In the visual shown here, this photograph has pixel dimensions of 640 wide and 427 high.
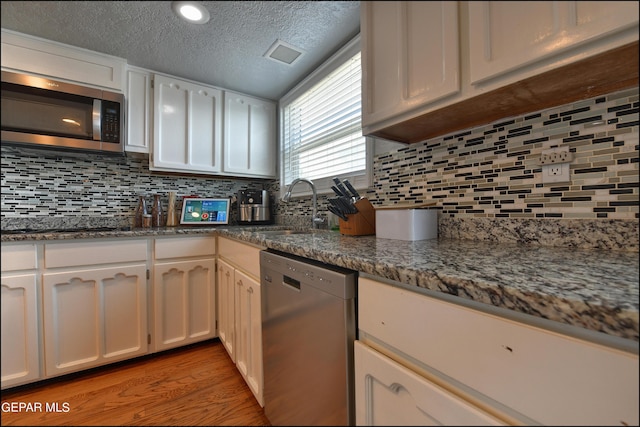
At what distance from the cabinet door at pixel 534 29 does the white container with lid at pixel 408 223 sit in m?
0.43

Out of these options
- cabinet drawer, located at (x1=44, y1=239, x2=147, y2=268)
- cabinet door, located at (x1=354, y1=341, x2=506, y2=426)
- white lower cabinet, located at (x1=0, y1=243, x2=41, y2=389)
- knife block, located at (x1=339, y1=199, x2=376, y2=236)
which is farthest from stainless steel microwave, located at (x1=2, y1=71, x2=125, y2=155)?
knife block, located at (x1=339, y1=199, x2=376, y2=236)

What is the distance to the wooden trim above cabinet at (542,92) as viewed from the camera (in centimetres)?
54

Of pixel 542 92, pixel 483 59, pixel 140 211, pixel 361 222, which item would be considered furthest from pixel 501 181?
pixel 140 211

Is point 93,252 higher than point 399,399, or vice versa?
point 93,252

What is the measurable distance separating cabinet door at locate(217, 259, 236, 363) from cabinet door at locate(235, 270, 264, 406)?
0.08m

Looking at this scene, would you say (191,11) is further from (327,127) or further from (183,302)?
(183,302)

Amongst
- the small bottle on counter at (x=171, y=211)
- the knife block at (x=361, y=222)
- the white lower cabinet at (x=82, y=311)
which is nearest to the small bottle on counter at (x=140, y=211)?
the small bottle on counter at (x=171, y=211)

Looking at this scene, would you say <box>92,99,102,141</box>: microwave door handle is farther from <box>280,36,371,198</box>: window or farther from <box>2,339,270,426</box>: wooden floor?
<box>280,36,371,198</box>: window

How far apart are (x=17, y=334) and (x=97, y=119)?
67 cm

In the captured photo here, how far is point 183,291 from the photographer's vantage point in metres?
1.46

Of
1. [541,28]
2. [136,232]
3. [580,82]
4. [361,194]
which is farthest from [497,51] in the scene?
[136,232]

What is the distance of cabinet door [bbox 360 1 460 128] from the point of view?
27.2 inches

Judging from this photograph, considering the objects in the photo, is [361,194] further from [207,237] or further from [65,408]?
[65,408]

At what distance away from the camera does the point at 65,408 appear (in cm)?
52
